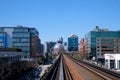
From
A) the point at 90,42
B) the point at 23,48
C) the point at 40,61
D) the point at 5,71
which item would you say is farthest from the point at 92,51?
the point at 5,71

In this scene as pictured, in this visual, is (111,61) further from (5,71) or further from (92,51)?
(92,51)

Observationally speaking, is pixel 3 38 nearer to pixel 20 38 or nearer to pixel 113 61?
pixel 20 38

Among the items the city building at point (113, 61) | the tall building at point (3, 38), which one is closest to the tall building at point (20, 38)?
the tall building at point (3, 38)

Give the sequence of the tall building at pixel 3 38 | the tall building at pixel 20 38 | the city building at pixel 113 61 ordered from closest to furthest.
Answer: the city building at pixel 113 61 → the tall building at pixel 3 38 → the tall building at pixel 20 38

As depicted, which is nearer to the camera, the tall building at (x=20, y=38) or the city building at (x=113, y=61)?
the city building at (x=113, y=61)

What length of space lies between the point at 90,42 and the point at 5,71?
129 m

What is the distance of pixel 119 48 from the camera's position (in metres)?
160

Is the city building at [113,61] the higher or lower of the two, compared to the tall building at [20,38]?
lower

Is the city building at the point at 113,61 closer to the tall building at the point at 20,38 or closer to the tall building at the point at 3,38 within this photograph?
the tall building at the point at 20,38

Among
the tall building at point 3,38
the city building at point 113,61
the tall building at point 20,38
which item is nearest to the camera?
the city building at point 113,61

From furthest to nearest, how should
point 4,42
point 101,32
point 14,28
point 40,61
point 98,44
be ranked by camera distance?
point 101,32, point 98,44, point 14,28, point 4,42, point 40,61

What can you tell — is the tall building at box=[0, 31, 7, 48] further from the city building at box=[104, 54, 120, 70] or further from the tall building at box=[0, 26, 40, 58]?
the city building at box=[104, 54, 120, 70]

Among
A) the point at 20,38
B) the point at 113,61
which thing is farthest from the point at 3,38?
the point at 113,61

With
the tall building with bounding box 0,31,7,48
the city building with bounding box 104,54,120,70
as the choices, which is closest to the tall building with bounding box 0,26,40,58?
the tall building with bounding box 0,31,7,48
